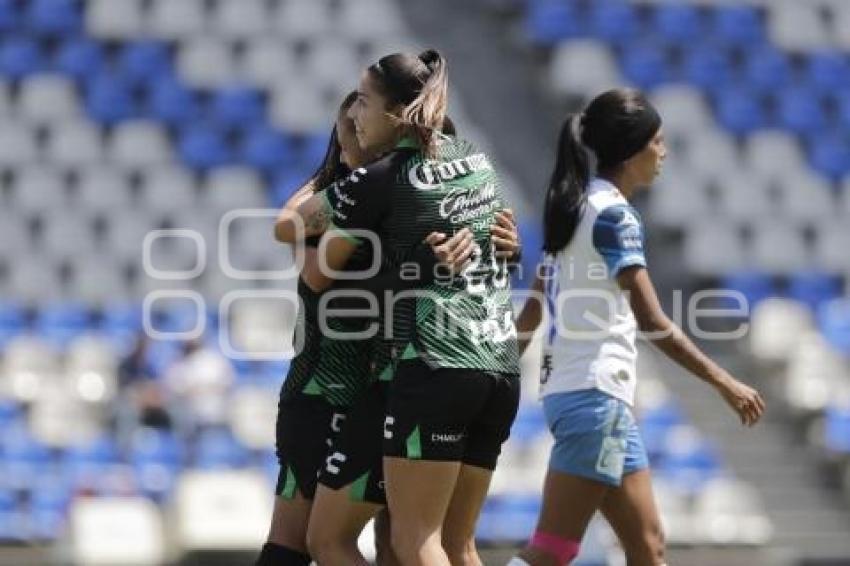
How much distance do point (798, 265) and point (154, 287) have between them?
5.69 meters

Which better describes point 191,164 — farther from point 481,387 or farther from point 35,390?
point 481,387

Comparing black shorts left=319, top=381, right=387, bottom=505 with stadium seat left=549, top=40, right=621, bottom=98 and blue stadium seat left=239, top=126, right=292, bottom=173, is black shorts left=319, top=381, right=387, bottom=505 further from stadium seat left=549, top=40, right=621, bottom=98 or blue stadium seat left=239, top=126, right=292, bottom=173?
stadium seat left=549, top=40, right=621, bottom=98

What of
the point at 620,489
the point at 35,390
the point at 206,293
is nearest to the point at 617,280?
the point at 620,489

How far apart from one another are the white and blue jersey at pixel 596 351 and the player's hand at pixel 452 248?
82cm

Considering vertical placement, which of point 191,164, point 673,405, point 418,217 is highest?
point 191,164

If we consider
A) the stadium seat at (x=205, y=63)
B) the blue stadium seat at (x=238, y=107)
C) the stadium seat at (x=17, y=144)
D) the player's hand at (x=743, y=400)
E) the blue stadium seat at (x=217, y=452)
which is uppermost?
the stadium seat at (x=205, y=63)

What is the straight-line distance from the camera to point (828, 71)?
18.2 metres

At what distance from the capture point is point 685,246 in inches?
651

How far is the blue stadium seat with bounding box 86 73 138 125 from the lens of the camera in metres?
16.4

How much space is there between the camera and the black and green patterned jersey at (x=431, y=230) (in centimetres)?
595

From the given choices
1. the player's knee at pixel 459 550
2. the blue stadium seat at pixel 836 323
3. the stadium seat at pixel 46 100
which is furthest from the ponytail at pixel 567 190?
the stadium seat at pixel 46 100

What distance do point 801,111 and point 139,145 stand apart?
6.25 metres

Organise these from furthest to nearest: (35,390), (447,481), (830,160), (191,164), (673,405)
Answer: (830,160) < (191,164) < (673,405) < (35,390) < (447,481)

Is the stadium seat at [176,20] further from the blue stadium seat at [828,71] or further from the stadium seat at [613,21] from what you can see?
the blue stadium seat at [828,71]
